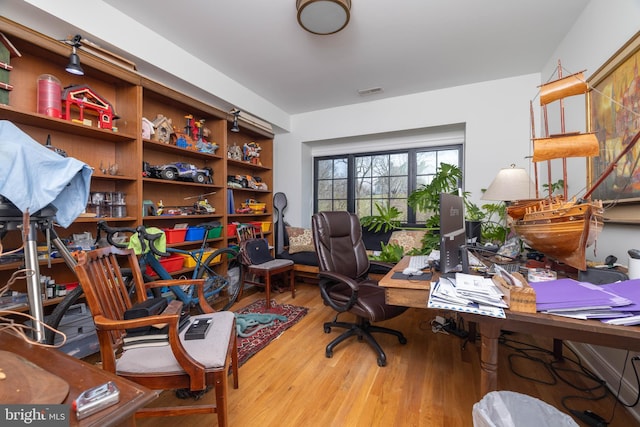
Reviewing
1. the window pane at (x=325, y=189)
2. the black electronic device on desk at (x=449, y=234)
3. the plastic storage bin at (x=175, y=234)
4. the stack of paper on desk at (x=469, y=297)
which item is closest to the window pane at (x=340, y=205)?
the window pane at (x=325, y=189)

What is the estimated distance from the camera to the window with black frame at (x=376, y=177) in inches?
151

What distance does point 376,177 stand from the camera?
13.7 feet

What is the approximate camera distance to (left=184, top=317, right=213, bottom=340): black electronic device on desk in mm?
1268

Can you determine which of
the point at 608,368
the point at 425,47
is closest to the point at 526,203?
the point at 608,368

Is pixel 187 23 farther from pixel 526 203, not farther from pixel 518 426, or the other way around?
pixel 518 426

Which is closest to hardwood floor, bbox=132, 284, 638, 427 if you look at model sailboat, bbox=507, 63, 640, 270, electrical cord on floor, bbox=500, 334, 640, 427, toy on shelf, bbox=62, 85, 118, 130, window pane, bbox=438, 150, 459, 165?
electrical cord on floor, bbox=500, 334, 640, 427

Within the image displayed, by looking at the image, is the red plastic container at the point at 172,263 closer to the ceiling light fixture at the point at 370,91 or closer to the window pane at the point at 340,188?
the window pane at the point at 340,188

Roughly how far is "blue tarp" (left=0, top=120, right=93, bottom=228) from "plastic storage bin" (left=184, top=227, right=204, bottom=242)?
1.56 m

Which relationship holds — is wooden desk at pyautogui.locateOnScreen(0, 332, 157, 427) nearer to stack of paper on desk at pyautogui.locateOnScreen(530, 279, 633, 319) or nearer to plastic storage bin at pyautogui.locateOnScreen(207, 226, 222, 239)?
stack of paper on desk at pyautogui.locateOnScreen(530, 279, 633, 319)

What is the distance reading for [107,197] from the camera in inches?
90.4

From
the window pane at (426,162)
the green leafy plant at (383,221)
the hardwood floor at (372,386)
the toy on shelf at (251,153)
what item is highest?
the toy on shelf at (251,153)

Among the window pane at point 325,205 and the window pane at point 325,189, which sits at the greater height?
the window pane at point 325,189

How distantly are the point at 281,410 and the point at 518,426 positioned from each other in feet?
3.61

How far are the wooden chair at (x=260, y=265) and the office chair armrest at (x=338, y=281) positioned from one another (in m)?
1.10
